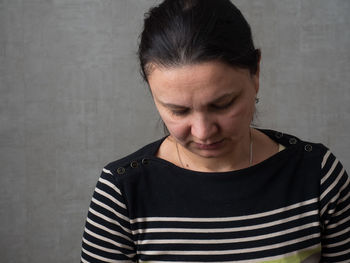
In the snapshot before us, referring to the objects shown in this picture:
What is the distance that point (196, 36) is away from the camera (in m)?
0.81

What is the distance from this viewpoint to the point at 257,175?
1.02 metres

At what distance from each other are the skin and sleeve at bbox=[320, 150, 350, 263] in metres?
0.25

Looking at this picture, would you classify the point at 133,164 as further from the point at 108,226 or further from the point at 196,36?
the point at 196,36

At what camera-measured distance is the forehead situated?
784 mm

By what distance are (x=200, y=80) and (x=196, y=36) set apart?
81mm

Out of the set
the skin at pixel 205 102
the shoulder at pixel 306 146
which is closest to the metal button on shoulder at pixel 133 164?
the skin at pixel 205 102

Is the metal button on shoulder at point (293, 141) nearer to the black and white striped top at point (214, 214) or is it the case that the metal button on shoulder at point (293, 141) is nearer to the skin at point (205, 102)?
the black and white striped top at point (214, 214)

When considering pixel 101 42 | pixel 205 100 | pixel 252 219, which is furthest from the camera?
pixel 101 42

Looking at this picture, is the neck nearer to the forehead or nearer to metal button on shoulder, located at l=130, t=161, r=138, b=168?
metal button on shoulder, located at l=130, t=161, r=138, b=168

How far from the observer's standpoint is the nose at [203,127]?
0.82m

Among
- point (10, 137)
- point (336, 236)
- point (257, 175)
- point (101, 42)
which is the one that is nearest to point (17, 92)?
point (10, 137)

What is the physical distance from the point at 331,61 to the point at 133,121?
2.75 ft

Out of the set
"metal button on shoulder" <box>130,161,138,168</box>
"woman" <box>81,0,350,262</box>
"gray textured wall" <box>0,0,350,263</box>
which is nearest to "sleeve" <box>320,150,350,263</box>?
"woman" <box>81,0,350,262</box>

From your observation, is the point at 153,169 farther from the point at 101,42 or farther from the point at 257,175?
the point at 101,42
